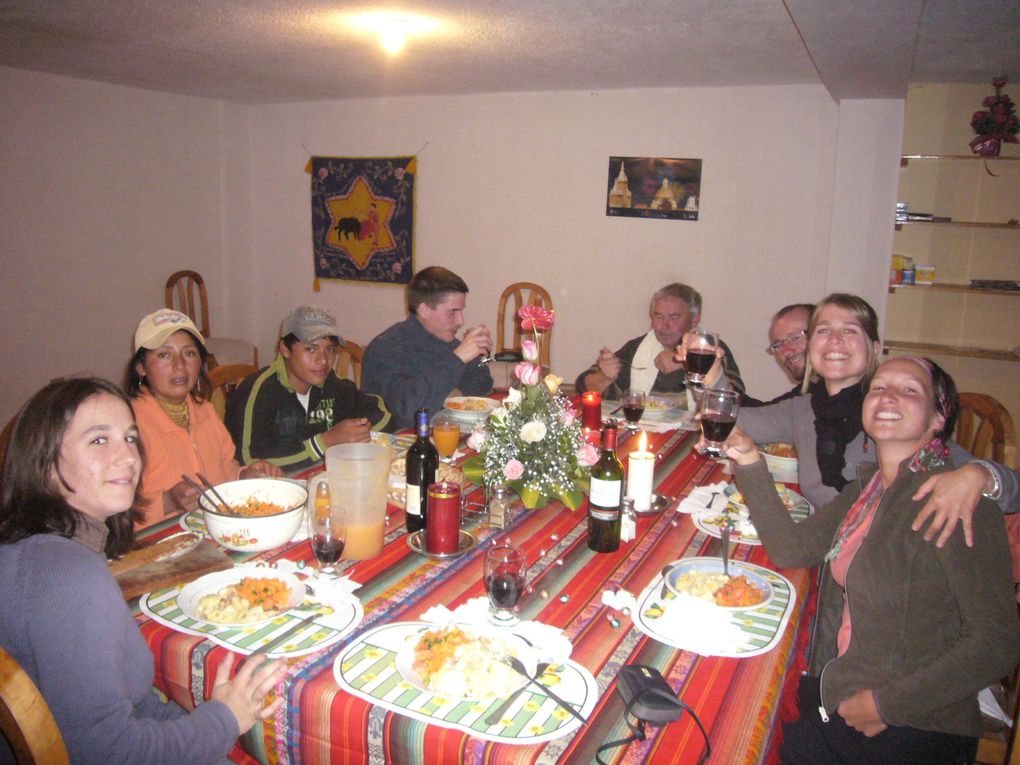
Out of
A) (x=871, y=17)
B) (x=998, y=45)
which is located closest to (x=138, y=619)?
(x=871, y=17)

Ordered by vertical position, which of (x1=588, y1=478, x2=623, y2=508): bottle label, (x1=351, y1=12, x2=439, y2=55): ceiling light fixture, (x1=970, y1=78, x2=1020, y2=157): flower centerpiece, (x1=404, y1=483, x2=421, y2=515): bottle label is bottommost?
(x1=404, y1=483, x2=421, y2=515): bottle label

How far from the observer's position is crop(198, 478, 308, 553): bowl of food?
1.52 meters

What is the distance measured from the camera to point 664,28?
325 centimetres

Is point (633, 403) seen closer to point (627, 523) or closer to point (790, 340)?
point (790, 340)

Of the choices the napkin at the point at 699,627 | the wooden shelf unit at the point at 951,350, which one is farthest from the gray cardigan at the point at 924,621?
the wooden shelf unit at the point at 951,350

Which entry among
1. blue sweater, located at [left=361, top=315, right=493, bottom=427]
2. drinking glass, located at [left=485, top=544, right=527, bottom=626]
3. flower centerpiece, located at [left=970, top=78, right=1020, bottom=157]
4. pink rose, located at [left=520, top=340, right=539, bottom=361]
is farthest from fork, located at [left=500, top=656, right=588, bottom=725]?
flower centerpiece, located at [left=970, top=78, right=1020, bottom=157]

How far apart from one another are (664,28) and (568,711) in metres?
3.07

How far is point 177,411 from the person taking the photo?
83.4 inches

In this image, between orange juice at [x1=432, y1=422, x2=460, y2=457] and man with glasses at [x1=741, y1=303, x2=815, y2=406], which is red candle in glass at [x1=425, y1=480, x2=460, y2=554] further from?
man with glasses at [x1=741, y1=303, x2=815, y2=406]

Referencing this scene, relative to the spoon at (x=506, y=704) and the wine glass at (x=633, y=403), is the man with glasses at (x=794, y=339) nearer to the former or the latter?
the wine glass at (x=633, y=403)

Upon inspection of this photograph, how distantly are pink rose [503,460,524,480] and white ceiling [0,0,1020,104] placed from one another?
1.97 metres

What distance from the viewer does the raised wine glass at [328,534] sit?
142cm

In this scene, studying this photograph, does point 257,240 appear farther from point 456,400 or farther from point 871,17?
point 871,17

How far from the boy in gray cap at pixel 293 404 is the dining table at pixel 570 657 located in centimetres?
65
